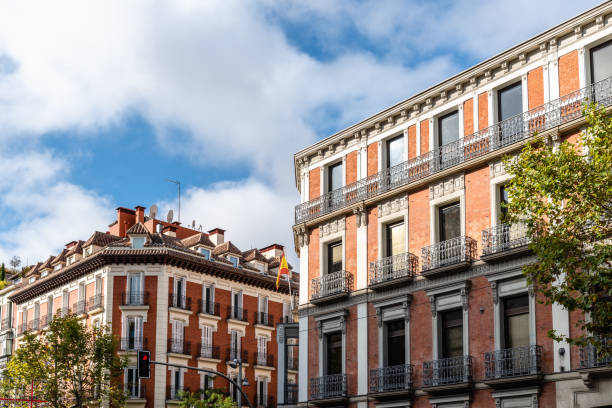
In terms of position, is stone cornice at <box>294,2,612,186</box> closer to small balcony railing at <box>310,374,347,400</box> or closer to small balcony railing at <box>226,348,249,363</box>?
small balcony railing at <box>310,374,347,400</box>

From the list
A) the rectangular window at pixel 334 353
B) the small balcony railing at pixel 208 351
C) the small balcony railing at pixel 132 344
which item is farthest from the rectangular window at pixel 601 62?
the small balcony railing at pixel 208 351

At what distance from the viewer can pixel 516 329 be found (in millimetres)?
28719

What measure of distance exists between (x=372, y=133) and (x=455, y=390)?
1085 centimetres

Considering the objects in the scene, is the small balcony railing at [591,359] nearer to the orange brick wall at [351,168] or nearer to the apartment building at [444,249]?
the apartment building at [444,249]

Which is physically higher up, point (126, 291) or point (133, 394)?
point (126, 291)

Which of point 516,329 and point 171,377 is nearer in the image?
point 516,329

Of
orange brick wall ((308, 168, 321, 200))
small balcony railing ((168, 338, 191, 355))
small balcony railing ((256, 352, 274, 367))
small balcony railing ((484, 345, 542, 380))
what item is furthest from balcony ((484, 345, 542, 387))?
small balcony railing ((256, 352, 274, 367))

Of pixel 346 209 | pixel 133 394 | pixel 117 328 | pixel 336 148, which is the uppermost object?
pixel 336 148

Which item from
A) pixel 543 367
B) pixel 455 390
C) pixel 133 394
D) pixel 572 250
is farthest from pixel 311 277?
pixel 133 394

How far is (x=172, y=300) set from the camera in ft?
195

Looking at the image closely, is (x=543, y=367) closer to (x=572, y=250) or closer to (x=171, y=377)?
(x=572, y=250)

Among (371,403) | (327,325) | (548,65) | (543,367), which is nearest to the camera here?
(543,367)

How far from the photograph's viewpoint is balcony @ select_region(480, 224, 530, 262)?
1121 inches

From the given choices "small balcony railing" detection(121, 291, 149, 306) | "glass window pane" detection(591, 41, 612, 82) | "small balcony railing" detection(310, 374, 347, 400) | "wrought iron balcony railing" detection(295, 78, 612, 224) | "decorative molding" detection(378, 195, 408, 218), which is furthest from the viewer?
"small balcony railing" detection(121, 291, 149, 306)
